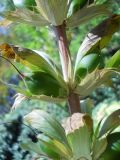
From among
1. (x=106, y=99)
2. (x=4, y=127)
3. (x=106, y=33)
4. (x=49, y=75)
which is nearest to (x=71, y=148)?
(x=49, y=75)

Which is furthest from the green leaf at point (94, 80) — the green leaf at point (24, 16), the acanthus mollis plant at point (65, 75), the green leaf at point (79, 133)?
the green leaf at point (24, 16)

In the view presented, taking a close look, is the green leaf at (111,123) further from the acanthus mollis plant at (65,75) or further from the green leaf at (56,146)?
the green leaf at (56,146)

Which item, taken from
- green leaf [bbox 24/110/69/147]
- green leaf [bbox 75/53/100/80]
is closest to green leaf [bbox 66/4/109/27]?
green leaf [bbox 75/53/100/80]

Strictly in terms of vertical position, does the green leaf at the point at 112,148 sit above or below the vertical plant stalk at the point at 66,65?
below

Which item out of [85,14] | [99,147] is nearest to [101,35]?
[85,14]

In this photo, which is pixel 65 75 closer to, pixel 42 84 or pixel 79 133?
pixel 42 84

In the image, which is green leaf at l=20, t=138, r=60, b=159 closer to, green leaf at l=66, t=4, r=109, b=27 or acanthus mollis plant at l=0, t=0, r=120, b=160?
acanthus mollis plant at l=0, t=0, r=120, b=160
